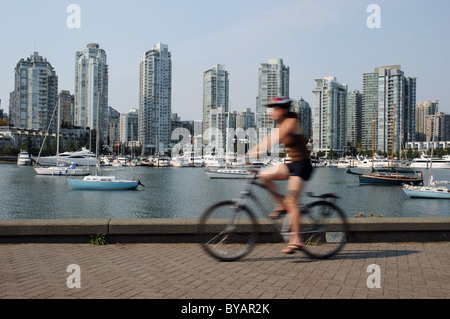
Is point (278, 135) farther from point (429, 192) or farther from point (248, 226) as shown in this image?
point (429, 192)

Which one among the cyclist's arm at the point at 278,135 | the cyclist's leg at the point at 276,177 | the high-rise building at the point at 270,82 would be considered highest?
the high-rise building at the point at 270,82

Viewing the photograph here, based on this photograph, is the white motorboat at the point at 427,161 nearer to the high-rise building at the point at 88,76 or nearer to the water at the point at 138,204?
the water at the point at 138,204

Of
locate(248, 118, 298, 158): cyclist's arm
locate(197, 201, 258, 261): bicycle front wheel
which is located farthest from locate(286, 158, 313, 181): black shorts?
locate(197, 201, 258, 261): bicycle front wheel

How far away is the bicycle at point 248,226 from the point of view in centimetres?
583

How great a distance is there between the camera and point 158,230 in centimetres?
700

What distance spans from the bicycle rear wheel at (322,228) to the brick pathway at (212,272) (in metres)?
0.16

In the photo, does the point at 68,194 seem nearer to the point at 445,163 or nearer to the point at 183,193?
the point at 183,193

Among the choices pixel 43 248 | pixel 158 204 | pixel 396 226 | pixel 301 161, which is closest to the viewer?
pixel 301 161

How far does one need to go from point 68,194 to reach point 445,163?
141 meters

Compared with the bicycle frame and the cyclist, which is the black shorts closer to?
the cyclist

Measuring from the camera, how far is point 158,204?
3966 cm

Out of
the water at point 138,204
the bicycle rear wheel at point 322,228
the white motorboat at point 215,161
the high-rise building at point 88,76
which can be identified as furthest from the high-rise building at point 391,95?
the bicycle rear wheel at point 322,228

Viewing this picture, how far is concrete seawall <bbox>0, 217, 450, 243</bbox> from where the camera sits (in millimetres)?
6863

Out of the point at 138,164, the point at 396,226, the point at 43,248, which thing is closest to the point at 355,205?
the point at 396,226
